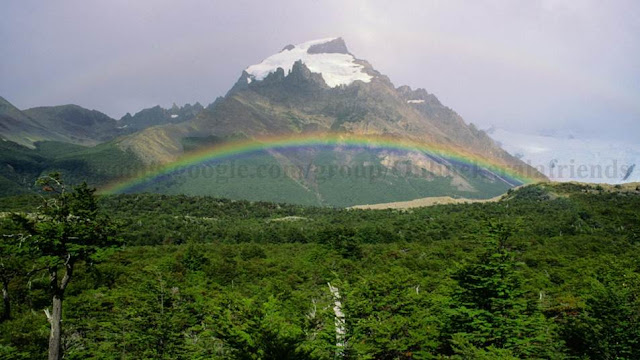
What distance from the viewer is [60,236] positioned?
18781 mm

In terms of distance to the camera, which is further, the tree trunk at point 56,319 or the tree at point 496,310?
the tree at point 496,310

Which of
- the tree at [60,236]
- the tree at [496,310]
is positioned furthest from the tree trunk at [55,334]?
the tree at [496,310]

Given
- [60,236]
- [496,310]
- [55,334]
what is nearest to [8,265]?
[55,334]

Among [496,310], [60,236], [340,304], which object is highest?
[60,236]

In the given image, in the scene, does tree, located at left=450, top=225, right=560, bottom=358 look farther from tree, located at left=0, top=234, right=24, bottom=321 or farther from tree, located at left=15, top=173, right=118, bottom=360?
tree, located at left=0, top=234, right=24, bottom=321

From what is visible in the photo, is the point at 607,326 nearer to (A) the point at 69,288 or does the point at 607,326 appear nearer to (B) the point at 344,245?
(A) the point at 69,288

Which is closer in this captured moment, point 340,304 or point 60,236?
point 60,236

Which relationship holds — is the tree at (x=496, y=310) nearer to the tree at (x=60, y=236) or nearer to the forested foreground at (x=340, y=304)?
the forested foreground at (x=340, y=304)

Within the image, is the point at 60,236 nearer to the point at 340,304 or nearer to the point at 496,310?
the point at 340,304

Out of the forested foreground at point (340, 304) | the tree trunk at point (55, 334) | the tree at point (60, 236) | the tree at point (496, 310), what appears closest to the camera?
the tree trunk at point (55, 334)

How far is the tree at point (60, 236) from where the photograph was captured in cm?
1867

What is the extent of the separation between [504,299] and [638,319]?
32.9ft

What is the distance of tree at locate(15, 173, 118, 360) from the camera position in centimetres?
1867

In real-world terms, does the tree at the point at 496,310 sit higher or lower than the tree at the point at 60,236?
lower
